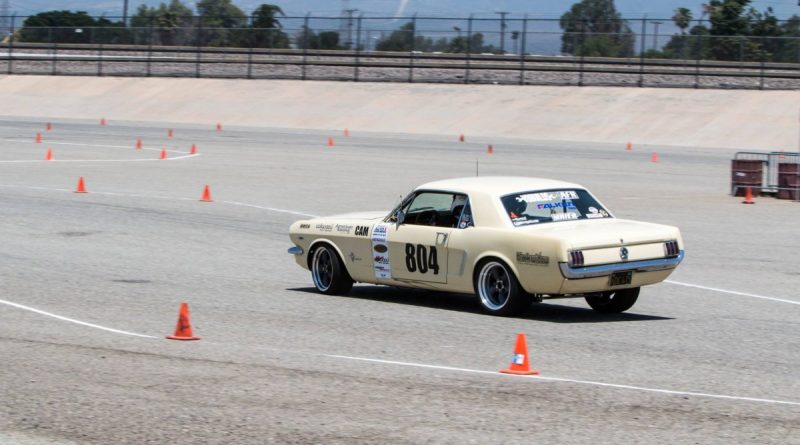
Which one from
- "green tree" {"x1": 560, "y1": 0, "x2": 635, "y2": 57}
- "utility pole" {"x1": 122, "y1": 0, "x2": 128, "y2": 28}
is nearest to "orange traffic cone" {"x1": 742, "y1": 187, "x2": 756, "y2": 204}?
"green tree" {"x1": 560, "y1": 0, "x2": 635, "y2": 57}

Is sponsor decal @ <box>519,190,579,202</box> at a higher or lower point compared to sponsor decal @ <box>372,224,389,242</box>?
higher

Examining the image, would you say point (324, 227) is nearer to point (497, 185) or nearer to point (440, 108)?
point (497, 185)

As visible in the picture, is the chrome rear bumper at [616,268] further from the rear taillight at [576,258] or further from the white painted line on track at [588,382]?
the white painted line on track at [588,382]

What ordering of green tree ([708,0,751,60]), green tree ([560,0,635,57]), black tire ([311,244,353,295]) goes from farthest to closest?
green tree ([560,0,635,57]), green tree ([708,0,751,60]), black tire ([311,244,353,295])

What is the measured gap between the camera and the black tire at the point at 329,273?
13352 mm

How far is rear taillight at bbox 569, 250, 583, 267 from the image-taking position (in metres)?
11.1

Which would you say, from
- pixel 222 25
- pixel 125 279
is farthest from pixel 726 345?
pixel 222 25

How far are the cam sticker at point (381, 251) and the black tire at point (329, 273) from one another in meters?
0.55

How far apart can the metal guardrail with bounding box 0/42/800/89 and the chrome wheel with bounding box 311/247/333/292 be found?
3759cm

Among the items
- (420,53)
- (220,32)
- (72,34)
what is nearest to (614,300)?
(420,53)

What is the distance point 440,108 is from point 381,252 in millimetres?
39293

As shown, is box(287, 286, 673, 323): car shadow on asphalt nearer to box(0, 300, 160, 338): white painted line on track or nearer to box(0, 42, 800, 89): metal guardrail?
box(0, 300, 160, 338): white painted line on track

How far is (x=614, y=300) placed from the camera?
1234 centimetres

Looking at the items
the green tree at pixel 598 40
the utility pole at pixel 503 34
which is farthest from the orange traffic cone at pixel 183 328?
the utility pole at pixel 503 34
